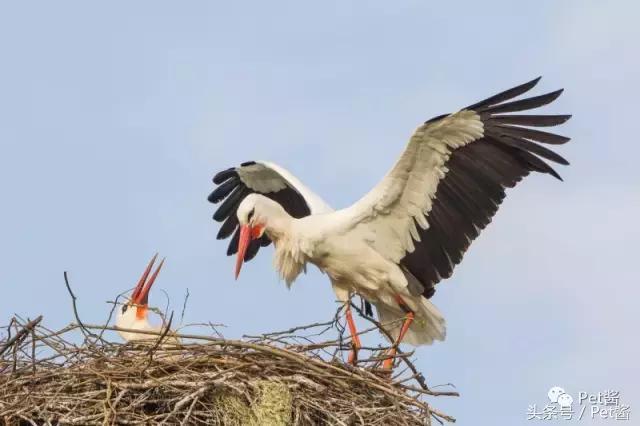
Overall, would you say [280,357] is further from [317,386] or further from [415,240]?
[415,240]

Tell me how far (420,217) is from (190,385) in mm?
2857

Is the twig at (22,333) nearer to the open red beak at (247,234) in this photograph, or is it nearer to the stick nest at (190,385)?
the stick nest at (190,385)

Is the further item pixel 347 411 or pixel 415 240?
pixel 415 240

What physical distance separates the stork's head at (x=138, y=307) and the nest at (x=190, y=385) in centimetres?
165

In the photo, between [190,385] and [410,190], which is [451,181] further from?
[190,385]

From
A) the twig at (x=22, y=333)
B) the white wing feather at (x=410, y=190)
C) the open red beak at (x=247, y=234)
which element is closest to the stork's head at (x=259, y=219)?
the open red beak at (x=247, y=234)

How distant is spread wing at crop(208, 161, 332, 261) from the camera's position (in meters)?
11.3

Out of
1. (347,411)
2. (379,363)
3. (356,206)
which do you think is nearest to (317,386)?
(347,411)

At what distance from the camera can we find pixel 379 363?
27.8ft

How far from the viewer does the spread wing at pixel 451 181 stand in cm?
951

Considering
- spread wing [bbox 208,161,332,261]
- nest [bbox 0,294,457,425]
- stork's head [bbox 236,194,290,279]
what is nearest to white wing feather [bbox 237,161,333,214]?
spread wing [bbox 208,161,332,261]

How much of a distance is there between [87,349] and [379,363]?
5.39ft

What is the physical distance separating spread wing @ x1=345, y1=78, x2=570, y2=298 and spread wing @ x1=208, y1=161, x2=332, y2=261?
116cm

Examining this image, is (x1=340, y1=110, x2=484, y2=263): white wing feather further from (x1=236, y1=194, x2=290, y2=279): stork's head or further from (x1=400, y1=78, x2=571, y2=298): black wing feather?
(x1=236, y1=194, x2=290, y2=279): stork's head
